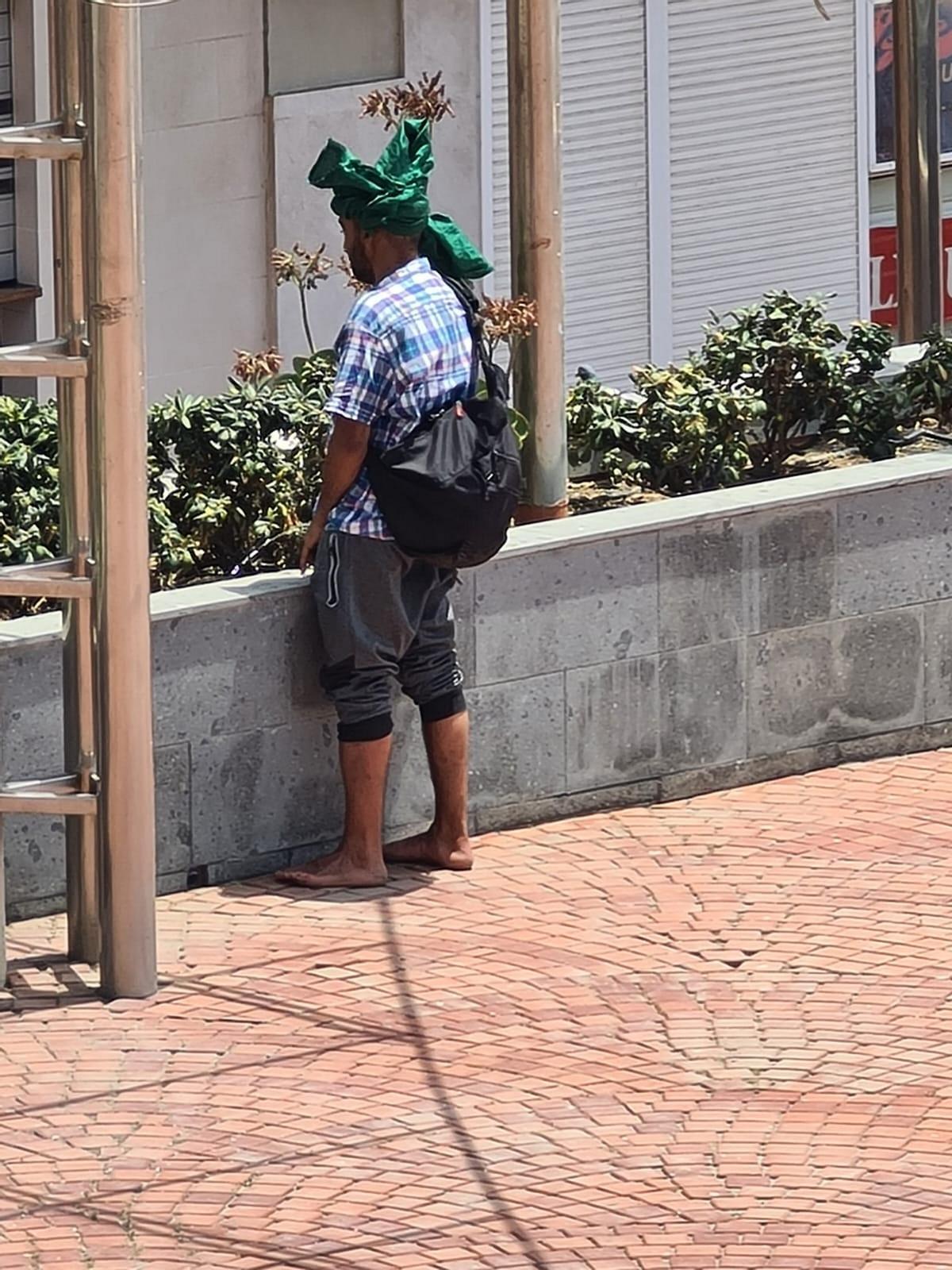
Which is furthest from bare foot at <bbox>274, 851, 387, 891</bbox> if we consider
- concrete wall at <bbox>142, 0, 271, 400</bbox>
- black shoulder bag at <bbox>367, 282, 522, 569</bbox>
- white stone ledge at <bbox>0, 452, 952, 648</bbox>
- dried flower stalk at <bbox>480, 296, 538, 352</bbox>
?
concrete wall at <bbox>142, 0, 271, 400</bbox>

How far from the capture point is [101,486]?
24.1 feet

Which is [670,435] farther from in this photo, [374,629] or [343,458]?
[343,458]

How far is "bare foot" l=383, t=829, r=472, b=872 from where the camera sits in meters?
8.50

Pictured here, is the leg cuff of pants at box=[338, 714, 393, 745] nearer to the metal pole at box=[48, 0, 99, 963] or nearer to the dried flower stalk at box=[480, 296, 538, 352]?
the metal pole at box=[48, 0, 99, 963]

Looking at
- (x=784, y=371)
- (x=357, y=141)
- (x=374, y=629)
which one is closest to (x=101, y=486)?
(x=374, y=629)

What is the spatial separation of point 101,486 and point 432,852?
171 cm

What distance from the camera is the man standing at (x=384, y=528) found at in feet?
26.2

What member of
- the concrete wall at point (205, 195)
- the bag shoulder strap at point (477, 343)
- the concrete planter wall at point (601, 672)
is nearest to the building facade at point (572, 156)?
the concrete wall at point (205, 195)

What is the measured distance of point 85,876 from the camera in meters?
7.67

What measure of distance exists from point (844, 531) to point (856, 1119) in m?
2.90

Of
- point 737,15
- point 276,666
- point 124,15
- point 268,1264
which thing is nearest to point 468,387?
point 276,666

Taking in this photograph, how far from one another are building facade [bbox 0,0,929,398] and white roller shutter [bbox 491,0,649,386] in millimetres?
12

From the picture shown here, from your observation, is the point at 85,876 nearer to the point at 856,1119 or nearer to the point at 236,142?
the point at 856,1119

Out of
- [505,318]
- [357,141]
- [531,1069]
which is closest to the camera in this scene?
[531,1069]
